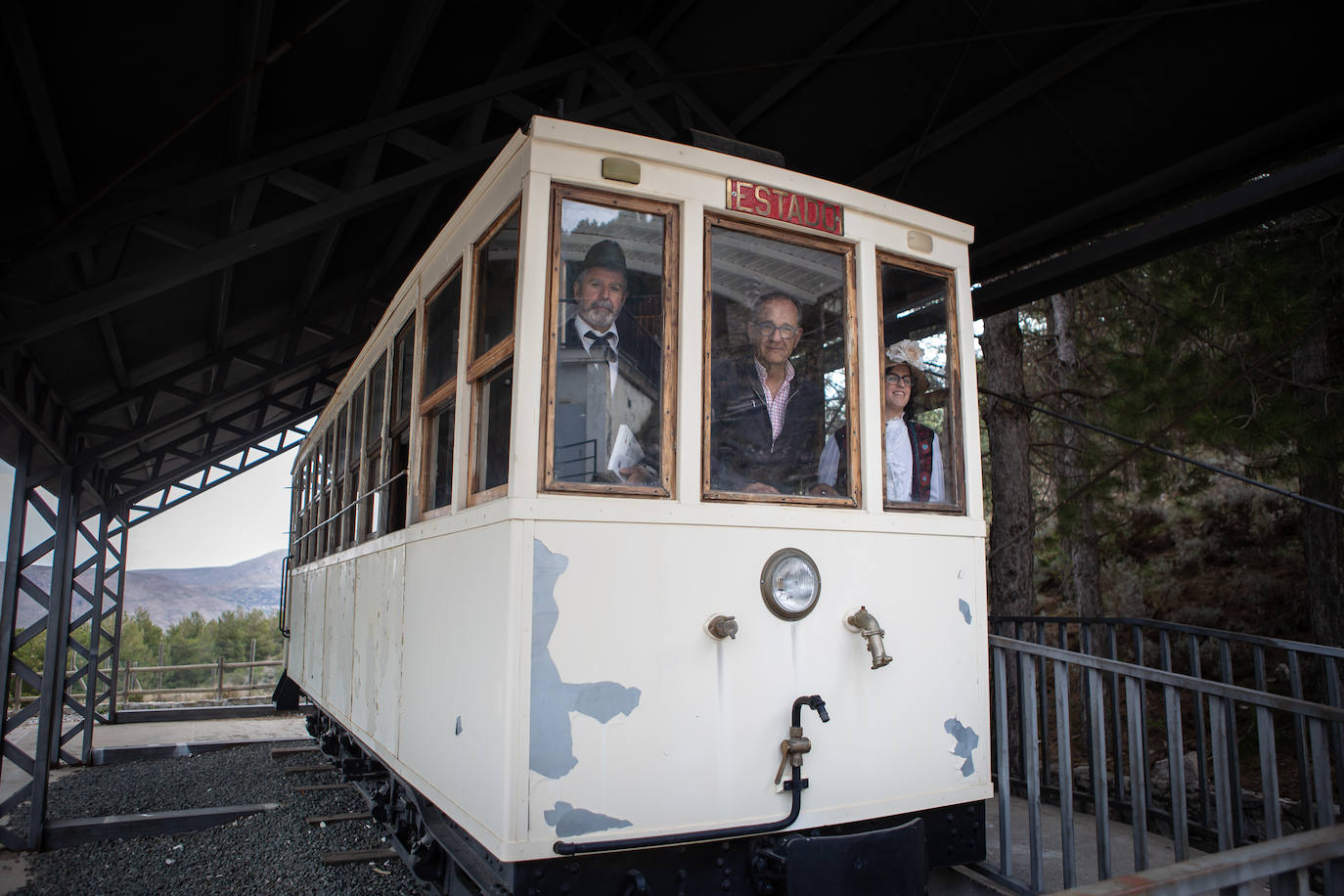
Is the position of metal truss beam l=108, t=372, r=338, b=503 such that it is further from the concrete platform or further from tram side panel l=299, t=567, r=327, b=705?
tram side panel l=299, t=567, r=327, b=705

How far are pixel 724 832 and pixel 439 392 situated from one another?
192 centimetres

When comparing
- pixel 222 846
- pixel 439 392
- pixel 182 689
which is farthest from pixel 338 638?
pixel 182 689

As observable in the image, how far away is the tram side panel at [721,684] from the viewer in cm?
250

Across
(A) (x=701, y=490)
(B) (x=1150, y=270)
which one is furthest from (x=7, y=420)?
(B) (x=1150, y=270)

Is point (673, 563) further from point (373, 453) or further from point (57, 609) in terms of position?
point (57, 609)

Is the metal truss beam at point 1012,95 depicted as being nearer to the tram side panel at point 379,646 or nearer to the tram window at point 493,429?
the tram window at point 493,429

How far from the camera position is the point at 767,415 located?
2.94 meters

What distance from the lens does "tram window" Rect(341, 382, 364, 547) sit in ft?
17.4

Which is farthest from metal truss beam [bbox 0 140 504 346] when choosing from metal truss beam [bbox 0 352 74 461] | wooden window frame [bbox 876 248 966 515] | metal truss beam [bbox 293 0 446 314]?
wooden window frame [bbox 876 248 966 515]

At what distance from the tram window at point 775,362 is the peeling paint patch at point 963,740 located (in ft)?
2.91

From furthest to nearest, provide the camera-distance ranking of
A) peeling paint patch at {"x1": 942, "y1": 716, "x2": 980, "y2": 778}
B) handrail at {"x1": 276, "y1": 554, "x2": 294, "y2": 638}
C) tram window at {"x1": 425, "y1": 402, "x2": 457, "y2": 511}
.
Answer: handrail at {"x1": 276, "y1": 554, "x2": 294, "y2": 638}, tram window at {"x1": 425, "y1": 402, "x2": 457, "y2": 511}, peeling paint patch at {"x1": 942, "y1": 716, "x2": 980, "y2": 778}

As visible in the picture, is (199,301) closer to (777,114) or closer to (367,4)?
(367,4)

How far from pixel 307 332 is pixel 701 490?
980 cm

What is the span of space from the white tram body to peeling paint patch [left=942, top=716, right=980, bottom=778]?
0.5 inches
